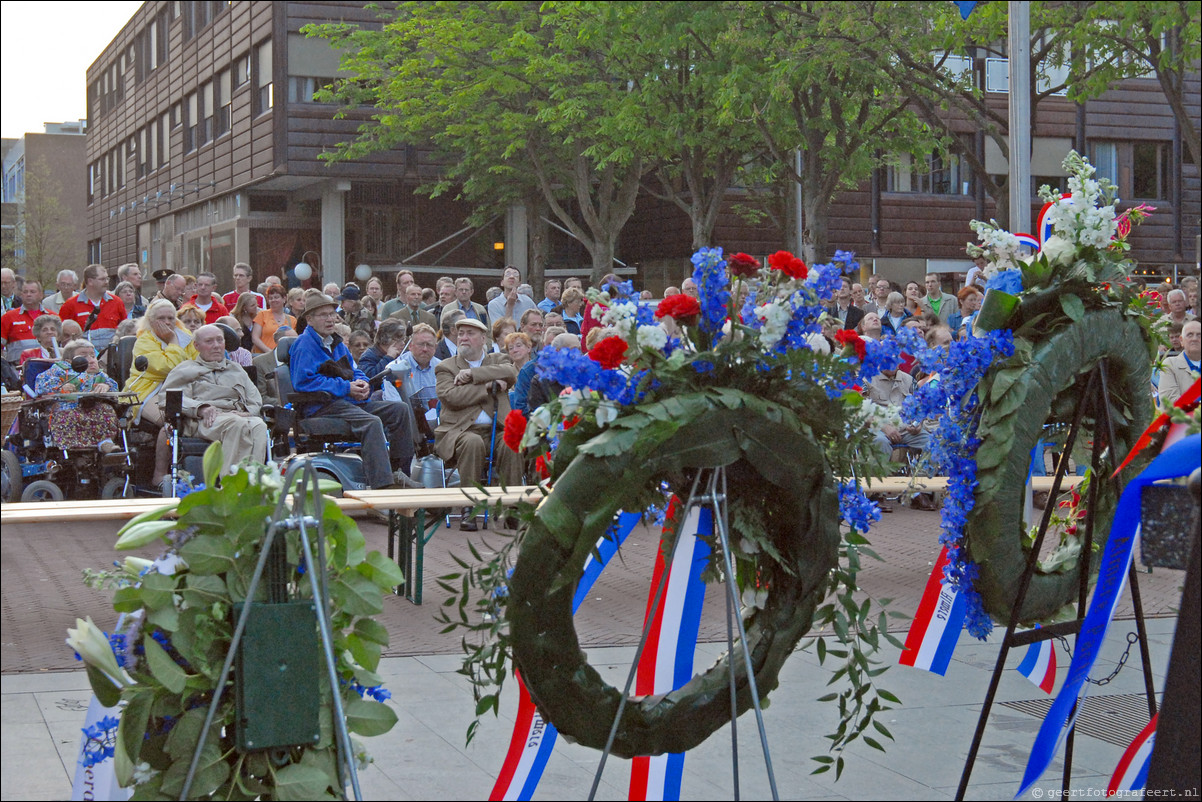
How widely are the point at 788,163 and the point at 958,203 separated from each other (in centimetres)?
519

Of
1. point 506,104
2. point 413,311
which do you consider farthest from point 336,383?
point 506,104

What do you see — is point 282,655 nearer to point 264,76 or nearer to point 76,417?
point 76,417

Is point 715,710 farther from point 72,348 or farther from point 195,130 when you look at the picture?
point 195,130

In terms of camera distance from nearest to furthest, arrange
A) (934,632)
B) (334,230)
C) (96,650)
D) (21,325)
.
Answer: (96,650) < (934,632) < (21,325) < (334,230)

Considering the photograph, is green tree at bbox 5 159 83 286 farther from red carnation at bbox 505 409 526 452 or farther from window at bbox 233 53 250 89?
red carnation at bbox 505 409 526 452

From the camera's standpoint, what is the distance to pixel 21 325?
11.1 meters

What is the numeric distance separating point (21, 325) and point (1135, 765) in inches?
404

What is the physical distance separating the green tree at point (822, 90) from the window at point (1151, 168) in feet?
7.70

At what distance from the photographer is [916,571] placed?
8.16 meters

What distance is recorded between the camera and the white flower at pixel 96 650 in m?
2.92

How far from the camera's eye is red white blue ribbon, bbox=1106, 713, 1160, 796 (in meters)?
3.36

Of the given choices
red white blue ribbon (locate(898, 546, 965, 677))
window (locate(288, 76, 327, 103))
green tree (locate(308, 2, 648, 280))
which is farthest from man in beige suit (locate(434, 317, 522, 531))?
window (locate(288, 76, 327, 103))

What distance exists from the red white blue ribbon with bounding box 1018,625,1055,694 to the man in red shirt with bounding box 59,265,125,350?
30.8 feet

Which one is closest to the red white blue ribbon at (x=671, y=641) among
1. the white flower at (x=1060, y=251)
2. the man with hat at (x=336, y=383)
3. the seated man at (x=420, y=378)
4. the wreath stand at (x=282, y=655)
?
the wreath stand at (x=282, y=655)
